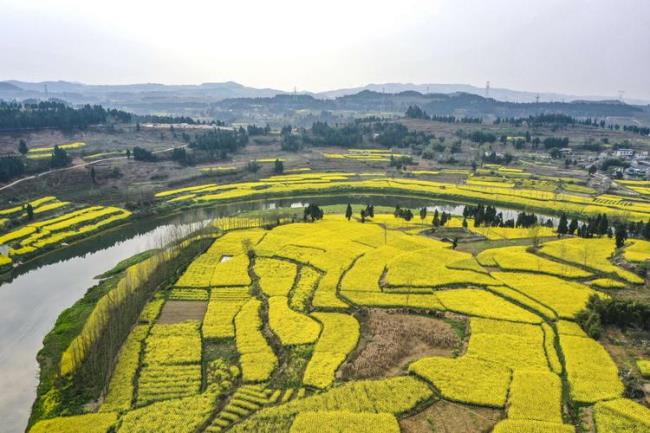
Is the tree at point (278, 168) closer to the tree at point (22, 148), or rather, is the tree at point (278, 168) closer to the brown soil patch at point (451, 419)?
the tree at point (22, 148)

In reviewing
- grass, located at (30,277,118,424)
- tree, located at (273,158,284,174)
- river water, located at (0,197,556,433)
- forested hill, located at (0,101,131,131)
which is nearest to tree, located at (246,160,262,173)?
tree, located at (273,158,284,174)

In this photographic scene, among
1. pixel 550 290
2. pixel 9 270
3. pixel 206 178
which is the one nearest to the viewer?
pixel 550 290

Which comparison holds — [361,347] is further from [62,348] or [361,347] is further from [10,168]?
[10,168]

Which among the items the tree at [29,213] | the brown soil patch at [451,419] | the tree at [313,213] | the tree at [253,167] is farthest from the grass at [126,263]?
the tree at [253,167]

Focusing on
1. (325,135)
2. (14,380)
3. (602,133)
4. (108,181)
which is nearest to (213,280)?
(14,380)

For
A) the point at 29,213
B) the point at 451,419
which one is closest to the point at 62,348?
the point at 451,419

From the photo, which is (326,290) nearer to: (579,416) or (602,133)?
(579,416)
